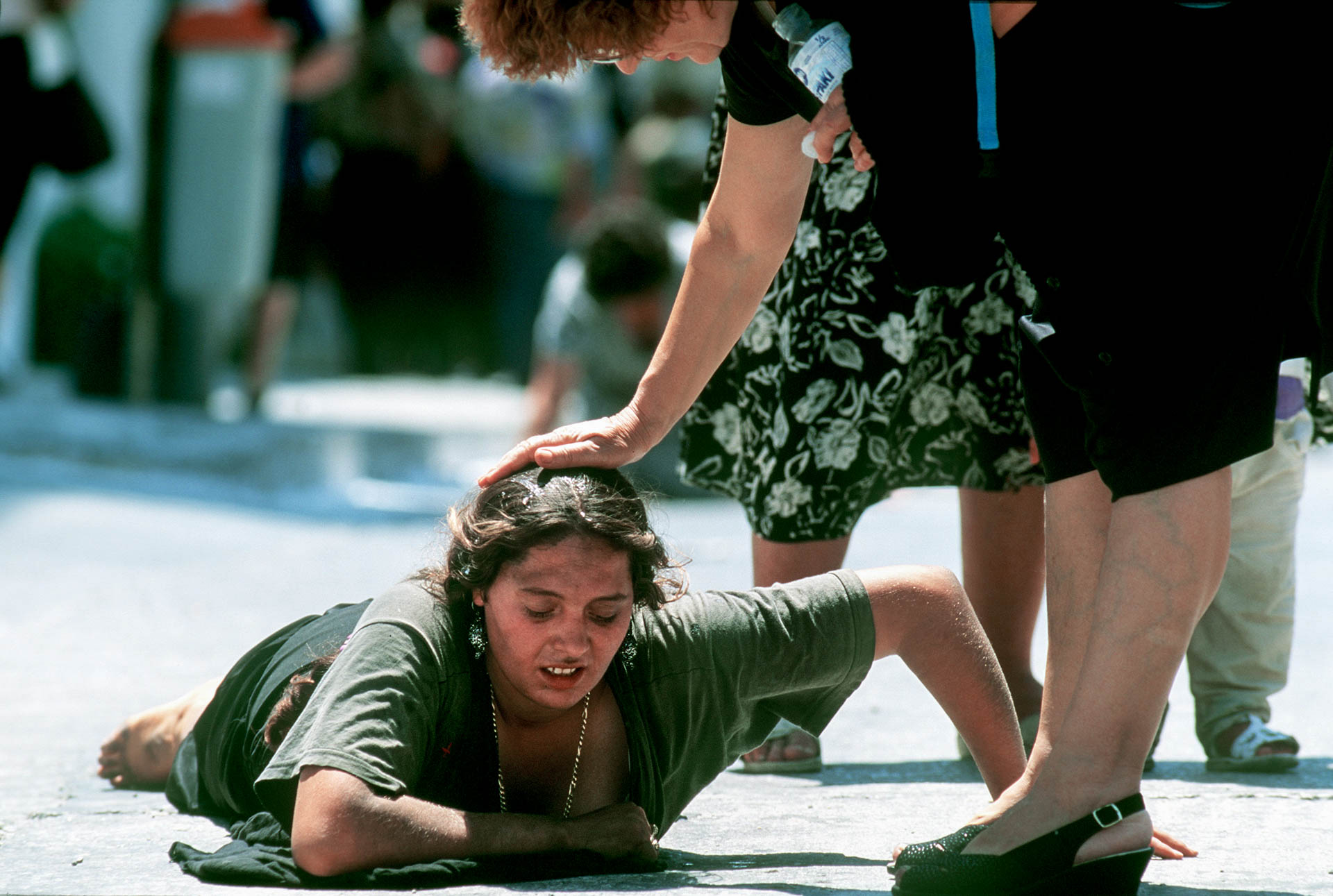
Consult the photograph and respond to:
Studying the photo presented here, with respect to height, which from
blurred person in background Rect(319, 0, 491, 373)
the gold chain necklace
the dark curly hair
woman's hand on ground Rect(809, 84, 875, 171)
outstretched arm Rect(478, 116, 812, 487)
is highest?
blurred person in background Rect(319, 0, 491, 373)

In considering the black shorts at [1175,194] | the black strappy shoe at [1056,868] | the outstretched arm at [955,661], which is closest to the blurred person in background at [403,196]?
the outstretched arm at [955,661]

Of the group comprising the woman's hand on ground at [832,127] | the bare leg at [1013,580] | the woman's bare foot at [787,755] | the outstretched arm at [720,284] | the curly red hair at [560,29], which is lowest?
the woman's bare foot at [787,755]

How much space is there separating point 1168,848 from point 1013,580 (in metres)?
0.79

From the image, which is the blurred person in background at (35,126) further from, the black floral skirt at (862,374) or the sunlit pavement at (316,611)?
the black floral skirt at (862,374)

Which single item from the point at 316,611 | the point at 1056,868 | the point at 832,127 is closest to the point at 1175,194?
the point at 832,127

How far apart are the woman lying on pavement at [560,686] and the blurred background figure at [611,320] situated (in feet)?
9.95

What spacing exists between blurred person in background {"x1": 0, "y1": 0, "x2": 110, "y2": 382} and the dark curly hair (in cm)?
481

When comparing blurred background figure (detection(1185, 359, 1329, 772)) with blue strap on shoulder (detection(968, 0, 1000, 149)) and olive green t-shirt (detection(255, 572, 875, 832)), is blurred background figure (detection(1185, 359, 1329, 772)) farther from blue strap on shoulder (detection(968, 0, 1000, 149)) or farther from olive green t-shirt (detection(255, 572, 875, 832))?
blue strap on shoulder (detection(968, 0, 1000, 149))

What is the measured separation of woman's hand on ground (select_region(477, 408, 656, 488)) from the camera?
8.20ft

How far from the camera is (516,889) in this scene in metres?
2.15

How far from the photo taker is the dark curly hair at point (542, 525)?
2389 millimetres

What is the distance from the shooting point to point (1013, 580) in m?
3.07

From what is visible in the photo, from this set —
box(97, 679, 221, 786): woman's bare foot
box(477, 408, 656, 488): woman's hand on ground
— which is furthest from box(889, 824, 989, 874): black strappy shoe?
box(97, 679, 221, 786): woman's bare foot

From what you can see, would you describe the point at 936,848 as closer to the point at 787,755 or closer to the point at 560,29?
the point at 787,755
